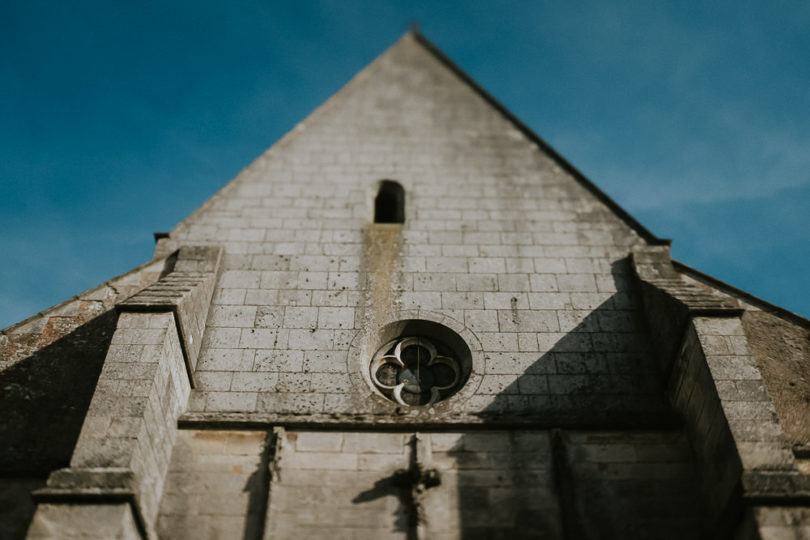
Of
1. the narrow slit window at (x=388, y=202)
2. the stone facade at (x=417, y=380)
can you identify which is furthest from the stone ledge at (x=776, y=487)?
the narrow slit window at (x=388, y=202)

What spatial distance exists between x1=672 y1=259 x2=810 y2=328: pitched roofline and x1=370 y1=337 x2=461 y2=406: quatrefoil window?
10.8ft

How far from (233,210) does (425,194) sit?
2.68 meters

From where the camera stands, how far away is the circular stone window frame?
27.3ft

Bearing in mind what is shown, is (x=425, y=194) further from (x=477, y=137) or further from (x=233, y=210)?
(x=233, y=210)

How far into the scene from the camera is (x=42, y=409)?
784 centimetres

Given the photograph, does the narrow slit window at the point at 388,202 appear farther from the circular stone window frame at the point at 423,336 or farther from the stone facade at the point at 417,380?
the circular stone window frame at the point at 423,336

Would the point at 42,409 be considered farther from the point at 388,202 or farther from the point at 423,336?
the point at 388,202

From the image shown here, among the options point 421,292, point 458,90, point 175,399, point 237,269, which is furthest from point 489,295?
point 458,90

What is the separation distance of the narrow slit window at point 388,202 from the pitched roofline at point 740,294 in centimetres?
380

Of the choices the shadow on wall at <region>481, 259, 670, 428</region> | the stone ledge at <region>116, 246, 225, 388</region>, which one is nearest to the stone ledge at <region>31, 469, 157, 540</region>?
the stone ledge at <region>116, 246, 225, 388</region>

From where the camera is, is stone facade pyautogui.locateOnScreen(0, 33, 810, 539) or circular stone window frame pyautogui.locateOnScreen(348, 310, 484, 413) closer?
stone facade pyautogui.locateOnScreen(0, 33, 810, 539)

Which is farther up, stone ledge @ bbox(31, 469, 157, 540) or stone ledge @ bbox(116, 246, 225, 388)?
stone ledge @ bbox(116, 246, 225, 388)

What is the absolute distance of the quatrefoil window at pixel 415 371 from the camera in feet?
28.3

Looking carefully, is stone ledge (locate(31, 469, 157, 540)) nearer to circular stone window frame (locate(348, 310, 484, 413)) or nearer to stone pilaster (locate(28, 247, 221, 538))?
stone pilaster (locate(28, 247, 221, 538))
